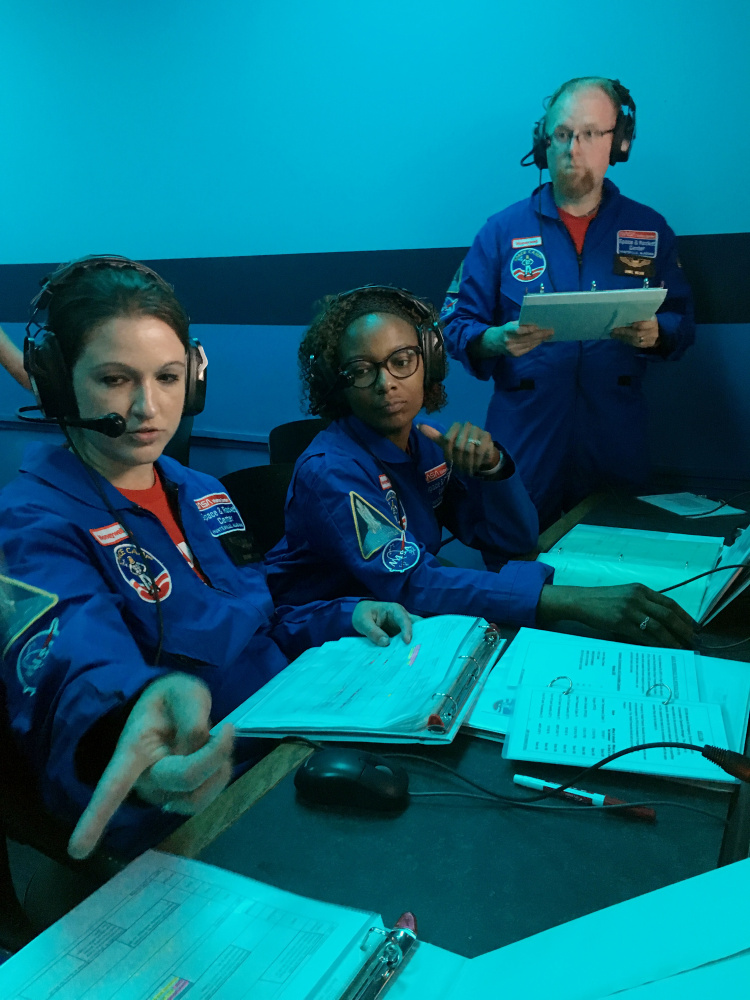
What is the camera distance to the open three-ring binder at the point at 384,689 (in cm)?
81

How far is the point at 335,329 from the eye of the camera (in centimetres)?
152

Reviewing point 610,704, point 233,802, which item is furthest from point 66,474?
point 610,704

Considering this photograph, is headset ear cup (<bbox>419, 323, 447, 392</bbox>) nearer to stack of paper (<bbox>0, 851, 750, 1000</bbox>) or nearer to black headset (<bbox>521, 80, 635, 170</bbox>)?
black headset (<bbox>521, 80, 635, 170</bbox>)

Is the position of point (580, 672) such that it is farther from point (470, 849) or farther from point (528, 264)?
point (528, 264)

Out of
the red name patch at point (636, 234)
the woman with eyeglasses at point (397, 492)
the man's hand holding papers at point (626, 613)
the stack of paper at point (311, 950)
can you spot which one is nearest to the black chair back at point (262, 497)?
the woman with eyeglasses at point (397, 492)

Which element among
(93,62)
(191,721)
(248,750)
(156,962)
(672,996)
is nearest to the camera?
(672,996)

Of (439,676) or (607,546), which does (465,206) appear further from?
(439,676)

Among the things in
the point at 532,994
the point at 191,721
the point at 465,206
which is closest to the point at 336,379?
the point at 191,721

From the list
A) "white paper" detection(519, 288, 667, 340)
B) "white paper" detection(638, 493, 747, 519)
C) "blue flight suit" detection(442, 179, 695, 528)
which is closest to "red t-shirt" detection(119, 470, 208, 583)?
"white paper" detection(519, 288, 667, 340)

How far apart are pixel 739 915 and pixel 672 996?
6 cm

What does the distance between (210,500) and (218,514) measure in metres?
0.03

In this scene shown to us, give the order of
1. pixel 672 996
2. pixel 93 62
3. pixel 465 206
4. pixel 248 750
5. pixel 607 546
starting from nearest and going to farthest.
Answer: pixel 672 996 < pixel 248 750 < pixel 607 546 < pixel 465 206 < pixel 93 62

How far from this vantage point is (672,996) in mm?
380

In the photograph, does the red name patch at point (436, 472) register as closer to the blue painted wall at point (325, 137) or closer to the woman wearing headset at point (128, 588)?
the woman wearing headset at point (128, 588)
